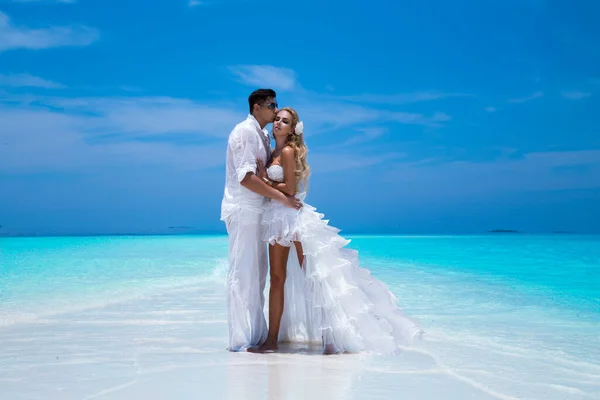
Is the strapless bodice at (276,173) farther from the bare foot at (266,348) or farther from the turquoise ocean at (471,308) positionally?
the turquoise ocean at (471,308)

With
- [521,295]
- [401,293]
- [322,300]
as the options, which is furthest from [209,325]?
[521,295]

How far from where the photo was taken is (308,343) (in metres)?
5.07

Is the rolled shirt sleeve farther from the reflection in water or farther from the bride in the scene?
the reflection in water

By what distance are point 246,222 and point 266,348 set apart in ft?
3.17

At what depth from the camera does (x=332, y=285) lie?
4.71 meters

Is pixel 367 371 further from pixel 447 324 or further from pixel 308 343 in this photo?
pixel 447 324

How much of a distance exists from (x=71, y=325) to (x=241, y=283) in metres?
2.29

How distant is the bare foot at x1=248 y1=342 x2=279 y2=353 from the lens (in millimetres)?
4695

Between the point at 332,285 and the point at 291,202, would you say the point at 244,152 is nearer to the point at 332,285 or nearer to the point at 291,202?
the point at 291,202

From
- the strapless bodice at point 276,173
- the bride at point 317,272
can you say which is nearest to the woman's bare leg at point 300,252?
the bride at point 317,272

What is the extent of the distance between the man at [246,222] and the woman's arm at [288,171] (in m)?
0.06

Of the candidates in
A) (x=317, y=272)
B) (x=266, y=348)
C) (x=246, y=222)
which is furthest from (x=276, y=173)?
(x=266, y=348)

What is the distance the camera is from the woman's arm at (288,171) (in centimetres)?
469

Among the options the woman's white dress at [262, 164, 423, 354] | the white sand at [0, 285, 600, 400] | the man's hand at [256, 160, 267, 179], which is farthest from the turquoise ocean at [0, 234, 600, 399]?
the man's hand at [256, 160, 267, 179]
